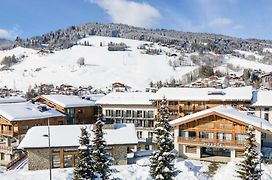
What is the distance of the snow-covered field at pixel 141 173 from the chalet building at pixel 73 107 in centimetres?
2494

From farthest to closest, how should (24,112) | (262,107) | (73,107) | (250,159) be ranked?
(73,107)
(24,112)
(262,107)
(250,159)

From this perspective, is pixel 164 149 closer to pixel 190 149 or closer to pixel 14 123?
pixel 190 149

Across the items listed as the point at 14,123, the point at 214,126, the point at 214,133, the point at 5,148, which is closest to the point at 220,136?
the point at 214,133

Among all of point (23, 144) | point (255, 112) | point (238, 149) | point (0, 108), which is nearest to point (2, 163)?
point (0, 108)

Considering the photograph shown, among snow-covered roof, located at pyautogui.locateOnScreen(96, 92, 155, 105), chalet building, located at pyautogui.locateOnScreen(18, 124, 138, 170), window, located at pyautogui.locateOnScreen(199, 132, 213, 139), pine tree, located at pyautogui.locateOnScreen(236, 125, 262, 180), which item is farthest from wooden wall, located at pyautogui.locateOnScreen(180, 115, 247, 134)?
pine tree, located at pyautogui.locateOnScreen(236, 125, 262, 180)

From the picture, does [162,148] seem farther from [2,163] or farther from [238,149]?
[2,163]

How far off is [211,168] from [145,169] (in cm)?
857

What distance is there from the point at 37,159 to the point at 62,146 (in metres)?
3.47

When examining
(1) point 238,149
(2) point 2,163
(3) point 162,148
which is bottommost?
(2) point 2,163

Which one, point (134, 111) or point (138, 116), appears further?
point (134, 111)

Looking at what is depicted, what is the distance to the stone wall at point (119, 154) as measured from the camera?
1852 inches

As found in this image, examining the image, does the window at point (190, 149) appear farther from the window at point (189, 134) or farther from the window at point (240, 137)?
the window at point (240, 137)

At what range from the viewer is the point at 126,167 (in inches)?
1793

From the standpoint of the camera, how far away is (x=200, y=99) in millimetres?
62094
